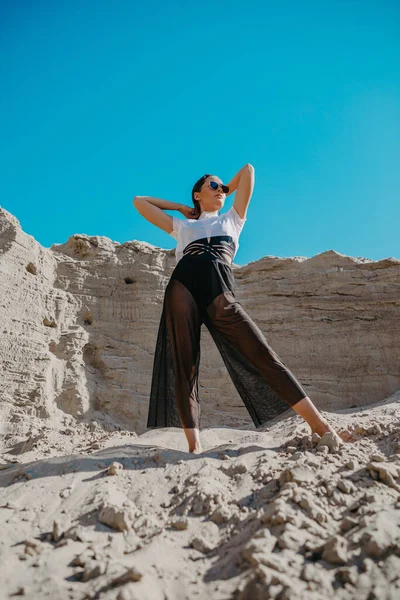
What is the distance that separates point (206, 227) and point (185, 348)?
0.86 meters

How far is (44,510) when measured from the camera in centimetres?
220

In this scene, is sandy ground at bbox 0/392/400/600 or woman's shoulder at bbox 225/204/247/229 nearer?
sandy ground at bbox 0/392/400/600

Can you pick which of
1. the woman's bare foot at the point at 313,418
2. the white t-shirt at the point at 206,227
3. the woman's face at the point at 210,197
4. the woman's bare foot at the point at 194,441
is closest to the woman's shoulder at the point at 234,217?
the white t-shirt at the point at 206,227

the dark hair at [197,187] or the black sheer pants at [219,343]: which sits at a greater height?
the dark hair at [197,187]

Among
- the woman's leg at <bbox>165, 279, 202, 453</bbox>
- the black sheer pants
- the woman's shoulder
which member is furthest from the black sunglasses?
the woman's leg at <bbox>165, 279, 202, 453</bbox>

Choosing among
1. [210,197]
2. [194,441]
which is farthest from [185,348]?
[210,197]

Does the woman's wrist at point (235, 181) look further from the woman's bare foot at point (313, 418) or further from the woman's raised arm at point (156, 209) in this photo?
the woman's bare foot at point (313, 418)

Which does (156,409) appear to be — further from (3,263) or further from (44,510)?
(3,263)

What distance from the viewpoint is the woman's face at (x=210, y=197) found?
344 centimetres

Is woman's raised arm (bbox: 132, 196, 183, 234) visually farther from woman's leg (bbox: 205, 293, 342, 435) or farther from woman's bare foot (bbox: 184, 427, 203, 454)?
woman's bare foot (bbox: 184, 427, 203, 454)

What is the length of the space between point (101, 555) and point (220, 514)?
51 cm

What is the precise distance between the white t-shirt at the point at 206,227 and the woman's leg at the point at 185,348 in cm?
34

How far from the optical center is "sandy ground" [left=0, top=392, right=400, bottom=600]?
1.51 m

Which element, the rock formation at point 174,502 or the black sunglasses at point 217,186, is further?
the black sunglasses at point 217,186
